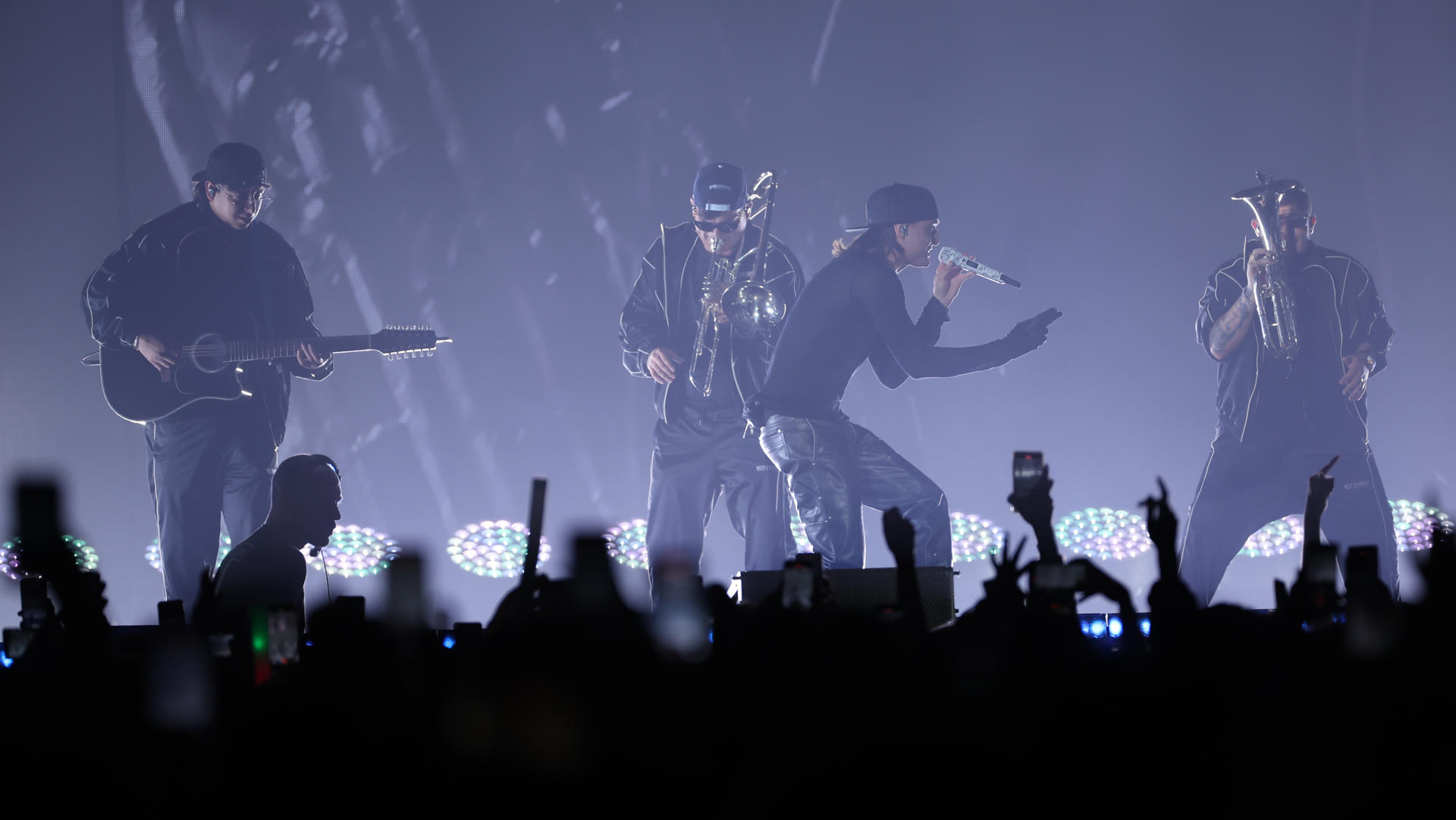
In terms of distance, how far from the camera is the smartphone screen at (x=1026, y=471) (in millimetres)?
2621

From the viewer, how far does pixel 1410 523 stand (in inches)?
279

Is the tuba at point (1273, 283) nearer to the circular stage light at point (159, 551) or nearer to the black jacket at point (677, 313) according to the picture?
the black jacket at point (677, 313)

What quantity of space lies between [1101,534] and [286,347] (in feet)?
18.2

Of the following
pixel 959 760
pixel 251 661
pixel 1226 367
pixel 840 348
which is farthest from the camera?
pixel 1226 367

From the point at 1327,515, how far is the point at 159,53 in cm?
861

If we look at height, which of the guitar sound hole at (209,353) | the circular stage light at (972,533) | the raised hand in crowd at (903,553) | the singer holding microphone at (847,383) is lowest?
the raised hand in crowd at (903,553)

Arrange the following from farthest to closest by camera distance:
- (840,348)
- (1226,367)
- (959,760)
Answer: (1226,367) < (840,348) < (959,760)

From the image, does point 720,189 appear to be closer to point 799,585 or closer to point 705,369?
point 705,369

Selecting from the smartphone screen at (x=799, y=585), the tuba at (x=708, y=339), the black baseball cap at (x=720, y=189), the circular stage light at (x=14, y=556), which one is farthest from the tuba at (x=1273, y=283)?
the circular stage light at (x=14, y=556)

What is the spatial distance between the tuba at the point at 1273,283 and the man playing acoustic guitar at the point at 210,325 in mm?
6297

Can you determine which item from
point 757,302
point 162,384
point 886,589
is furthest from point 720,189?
point 886,589

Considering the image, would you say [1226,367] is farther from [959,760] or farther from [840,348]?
[959,760]

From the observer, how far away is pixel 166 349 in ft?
23.2

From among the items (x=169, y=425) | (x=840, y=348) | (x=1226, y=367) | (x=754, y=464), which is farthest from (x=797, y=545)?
(x=169, y=425)
